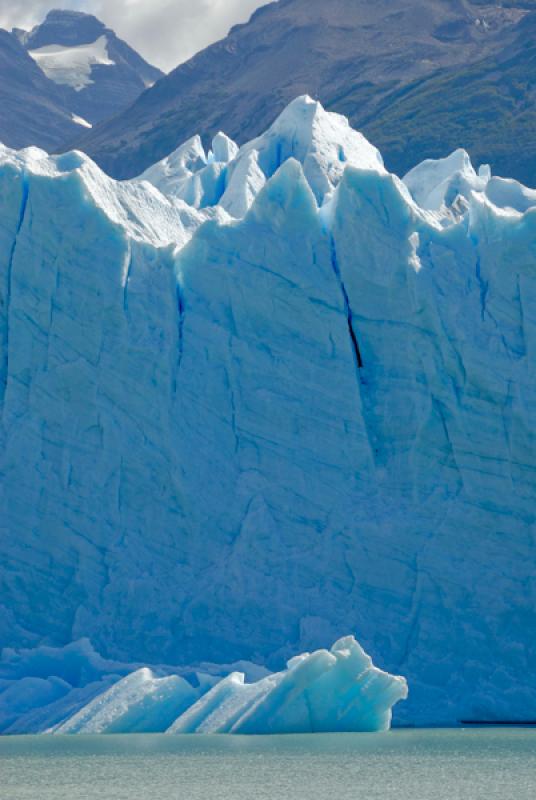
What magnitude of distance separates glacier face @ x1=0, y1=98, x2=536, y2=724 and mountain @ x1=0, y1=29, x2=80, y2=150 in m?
53.1

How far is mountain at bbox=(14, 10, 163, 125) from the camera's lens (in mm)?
88062

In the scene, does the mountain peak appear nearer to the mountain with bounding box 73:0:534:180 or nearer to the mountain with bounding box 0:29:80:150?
the mountain with bounding box 0:29:80:150

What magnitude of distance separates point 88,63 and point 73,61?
3.42 ft

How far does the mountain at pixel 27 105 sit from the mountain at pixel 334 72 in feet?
29.8

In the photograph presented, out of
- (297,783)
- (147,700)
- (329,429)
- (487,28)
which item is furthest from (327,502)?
(487,28)

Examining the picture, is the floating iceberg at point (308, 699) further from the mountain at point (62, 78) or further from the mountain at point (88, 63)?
the mountain at point (88, 63)

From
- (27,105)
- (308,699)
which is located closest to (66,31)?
(27,105)

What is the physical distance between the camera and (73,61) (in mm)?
92062

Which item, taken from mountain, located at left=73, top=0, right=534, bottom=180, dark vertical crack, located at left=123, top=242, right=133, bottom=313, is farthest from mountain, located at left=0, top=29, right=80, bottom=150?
dark vertical crack, located at left=123, top=242, right=133, bottom=313

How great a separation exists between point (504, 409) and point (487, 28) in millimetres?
45865

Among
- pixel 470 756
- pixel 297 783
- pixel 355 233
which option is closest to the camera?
pixel 297 783

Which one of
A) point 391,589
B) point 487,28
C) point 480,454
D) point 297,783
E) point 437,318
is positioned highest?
point 487,28

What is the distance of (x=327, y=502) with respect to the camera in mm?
18672

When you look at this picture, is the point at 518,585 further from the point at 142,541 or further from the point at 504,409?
the point at 142,541
